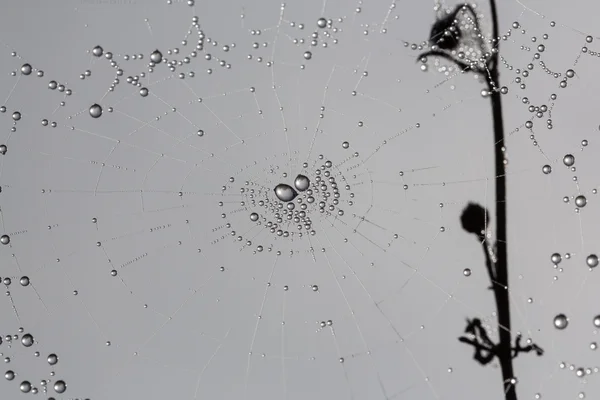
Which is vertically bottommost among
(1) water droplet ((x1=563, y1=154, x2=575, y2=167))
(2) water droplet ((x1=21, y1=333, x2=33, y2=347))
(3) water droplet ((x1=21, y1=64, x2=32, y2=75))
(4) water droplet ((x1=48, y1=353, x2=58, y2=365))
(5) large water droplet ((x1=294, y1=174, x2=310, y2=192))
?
(4) water droplet ((x1=48, y1=353, x2=58, y2=365))

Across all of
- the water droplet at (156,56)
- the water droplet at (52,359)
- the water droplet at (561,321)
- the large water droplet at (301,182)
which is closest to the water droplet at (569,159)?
the water droplet at (561,321)

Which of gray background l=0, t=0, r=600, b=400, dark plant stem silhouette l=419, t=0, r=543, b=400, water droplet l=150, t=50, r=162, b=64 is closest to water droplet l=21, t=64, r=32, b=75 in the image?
gray background l=0, t=0, r=600, b=400

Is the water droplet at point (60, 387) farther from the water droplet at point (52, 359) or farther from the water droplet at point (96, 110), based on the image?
the water droplet at point (96, 110)

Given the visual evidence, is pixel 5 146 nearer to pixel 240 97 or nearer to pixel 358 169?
pixel 240 97

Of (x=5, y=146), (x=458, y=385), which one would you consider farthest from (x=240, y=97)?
(x=458, y=385)

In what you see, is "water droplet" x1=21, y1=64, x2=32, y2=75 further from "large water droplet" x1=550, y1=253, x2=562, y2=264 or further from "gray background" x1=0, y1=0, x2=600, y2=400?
"large water droplet" x1=550, y1=253, x2=562, y2=264

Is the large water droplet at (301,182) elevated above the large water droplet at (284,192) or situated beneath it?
elevated above

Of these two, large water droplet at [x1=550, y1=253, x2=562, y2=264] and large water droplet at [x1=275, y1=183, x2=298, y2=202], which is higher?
large water droplet at [x1=550, y1=253, x2=562, y2=264]
